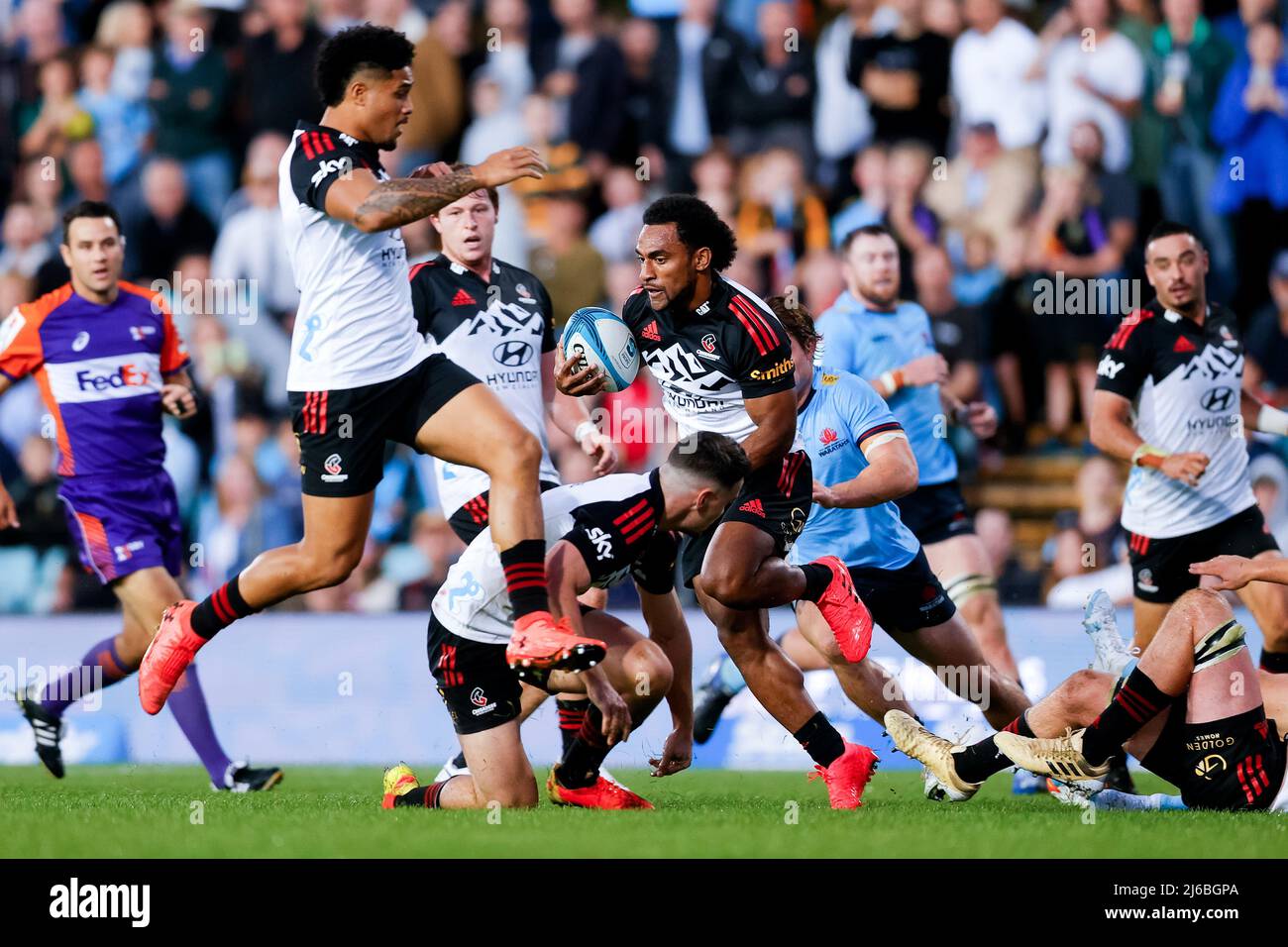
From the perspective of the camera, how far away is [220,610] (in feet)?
→ 23.7

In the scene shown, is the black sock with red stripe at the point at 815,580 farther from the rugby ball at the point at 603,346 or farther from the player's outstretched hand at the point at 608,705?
the player's outstretched hand at the point at 608,705

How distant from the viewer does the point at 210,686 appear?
11164mm

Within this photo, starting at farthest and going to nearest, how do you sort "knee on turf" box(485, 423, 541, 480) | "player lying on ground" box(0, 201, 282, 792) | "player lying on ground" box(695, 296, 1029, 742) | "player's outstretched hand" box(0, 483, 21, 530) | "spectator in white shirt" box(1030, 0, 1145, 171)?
"spectator in white shirt" box(1030, 0, 1145, 171) < "player lying on ground" box(0, 201, 282, 792) < "player's outstretched hand" box(0, 483, 21, 530) < "player lying on ground" box(695, 296, 1029, 742) < "knee on turf" box(485, 423, 541, 480)

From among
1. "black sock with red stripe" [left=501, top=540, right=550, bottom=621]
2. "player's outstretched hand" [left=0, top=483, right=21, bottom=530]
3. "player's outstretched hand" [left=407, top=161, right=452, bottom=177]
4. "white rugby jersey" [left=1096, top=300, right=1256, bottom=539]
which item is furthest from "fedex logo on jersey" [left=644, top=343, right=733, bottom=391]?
"player's outstretched hand" [left=0, top=483, right=21, bottom=530]

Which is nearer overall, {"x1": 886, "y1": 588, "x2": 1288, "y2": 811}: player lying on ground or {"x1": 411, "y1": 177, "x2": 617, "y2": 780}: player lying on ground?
{"x1": 886, "y1": 588, "x2": 1288, "y2": 811}: player lying on ground

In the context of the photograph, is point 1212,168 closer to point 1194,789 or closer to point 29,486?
point 1194,789

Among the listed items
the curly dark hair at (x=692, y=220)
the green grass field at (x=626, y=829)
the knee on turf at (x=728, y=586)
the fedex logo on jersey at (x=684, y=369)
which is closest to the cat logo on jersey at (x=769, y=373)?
the fedex logo on jersey at (x=684, y=369)

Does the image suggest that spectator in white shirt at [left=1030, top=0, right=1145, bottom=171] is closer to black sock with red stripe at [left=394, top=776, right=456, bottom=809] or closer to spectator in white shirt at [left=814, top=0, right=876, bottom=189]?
spectator in white shirt at [left=814, top=0, right=876, bottom=189]

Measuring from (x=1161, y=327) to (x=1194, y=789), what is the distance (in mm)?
3147

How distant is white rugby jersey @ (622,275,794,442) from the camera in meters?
7.41

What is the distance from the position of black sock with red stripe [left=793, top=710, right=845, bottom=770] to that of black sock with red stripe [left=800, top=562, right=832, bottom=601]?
1.81 ft

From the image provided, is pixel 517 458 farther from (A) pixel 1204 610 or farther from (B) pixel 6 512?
(B) pixel 6 512
